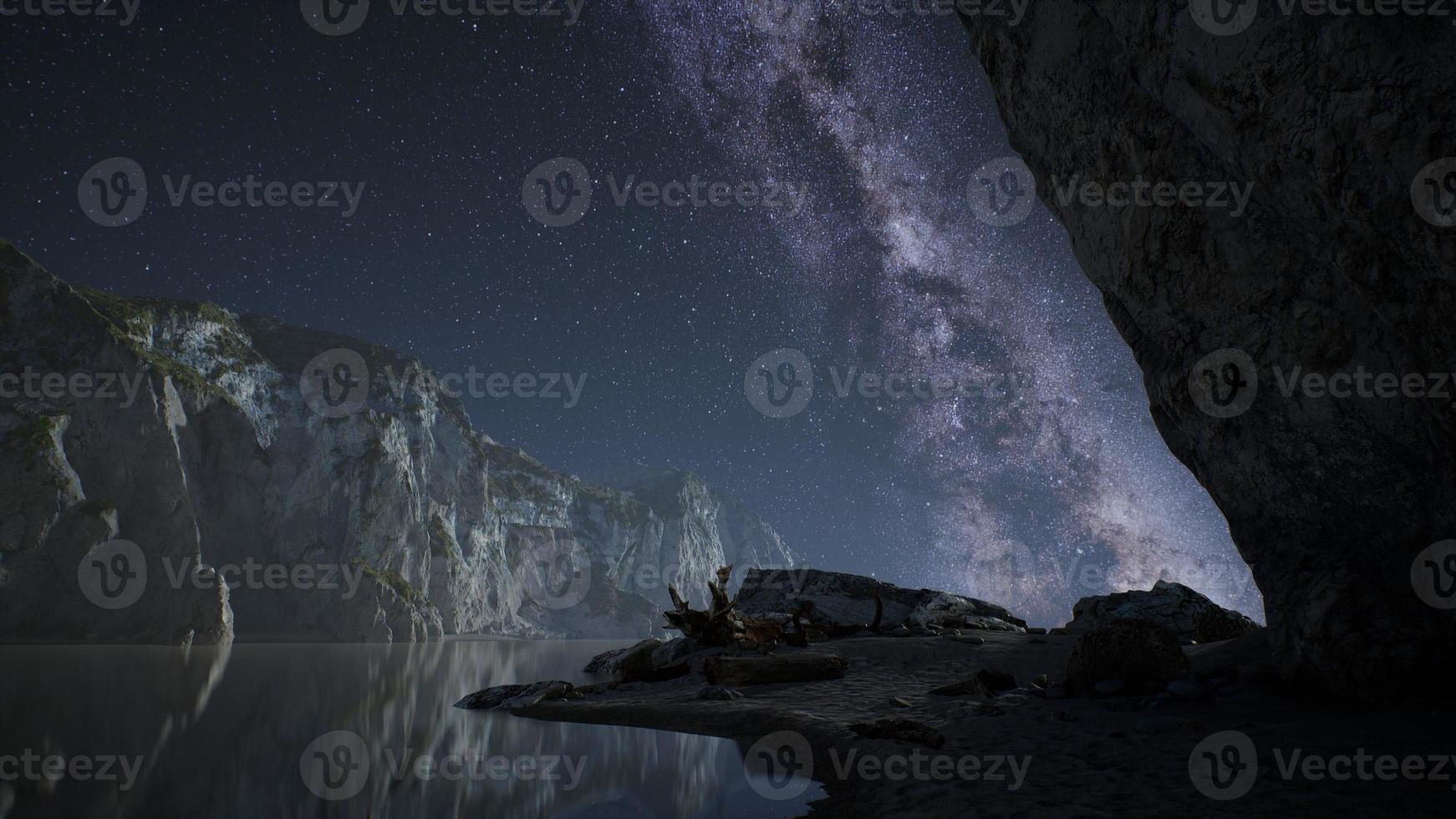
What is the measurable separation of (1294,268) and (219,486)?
12897 centimetres

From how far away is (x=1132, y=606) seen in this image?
18062mm

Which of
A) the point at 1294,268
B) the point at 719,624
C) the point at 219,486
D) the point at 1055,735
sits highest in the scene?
the point at 219,486

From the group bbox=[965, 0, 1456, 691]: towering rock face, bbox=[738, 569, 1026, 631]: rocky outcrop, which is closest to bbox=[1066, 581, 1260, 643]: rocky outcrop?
bbox=[738, 569, 1026, 631]: rocky outcrop

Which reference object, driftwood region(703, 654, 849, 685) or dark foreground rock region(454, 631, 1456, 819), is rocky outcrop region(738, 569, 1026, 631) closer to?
driftwood region(703, 654, 849, 685)

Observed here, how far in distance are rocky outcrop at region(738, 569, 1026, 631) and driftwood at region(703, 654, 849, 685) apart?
326 inches

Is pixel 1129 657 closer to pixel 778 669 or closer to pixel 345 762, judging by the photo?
pixel 778 669

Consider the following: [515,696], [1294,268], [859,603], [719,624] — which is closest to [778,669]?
[719,624]

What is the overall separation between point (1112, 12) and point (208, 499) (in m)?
126

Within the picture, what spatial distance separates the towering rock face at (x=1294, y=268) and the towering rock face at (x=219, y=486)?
89.5 meters

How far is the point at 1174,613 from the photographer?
17484mm

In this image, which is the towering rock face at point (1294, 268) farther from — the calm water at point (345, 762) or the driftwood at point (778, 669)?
the calm water at point (345, 762)

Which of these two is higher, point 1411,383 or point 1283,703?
point 1411,383

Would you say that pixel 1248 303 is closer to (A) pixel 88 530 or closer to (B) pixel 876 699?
(B) pixel 876 699

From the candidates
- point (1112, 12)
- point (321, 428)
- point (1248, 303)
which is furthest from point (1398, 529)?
point (321, 428)
